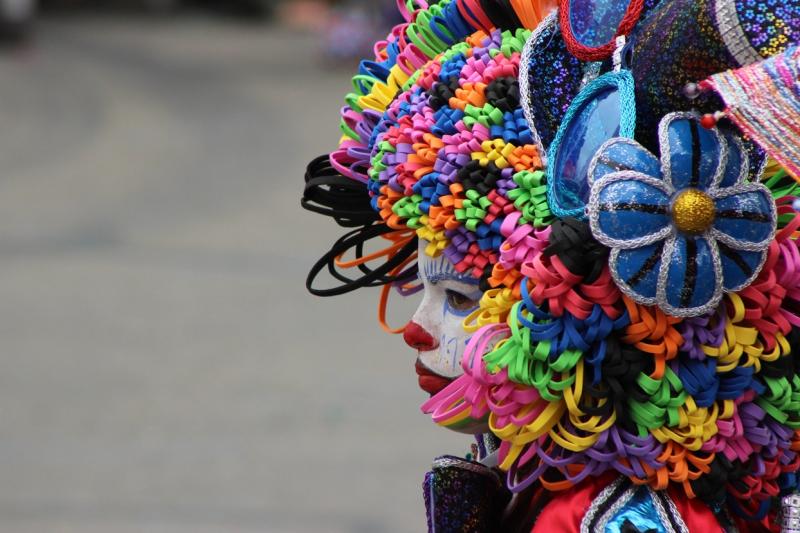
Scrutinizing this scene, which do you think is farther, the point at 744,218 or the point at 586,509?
the point at 586,509

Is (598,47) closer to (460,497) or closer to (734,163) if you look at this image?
(734,163)

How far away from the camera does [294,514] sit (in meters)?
4.36

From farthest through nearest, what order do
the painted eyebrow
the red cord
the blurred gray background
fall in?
the blurred gray background
the painted eyebrow
the red cord

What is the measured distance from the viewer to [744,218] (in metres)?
1.55

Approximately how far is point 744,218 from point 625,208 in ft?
0.49

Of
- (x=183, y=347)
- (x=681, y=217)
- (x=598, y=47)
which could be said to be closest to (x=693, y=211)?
(x=681, y=217)

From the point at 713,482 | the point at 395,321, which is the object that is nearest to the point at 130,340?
the point at 395,321

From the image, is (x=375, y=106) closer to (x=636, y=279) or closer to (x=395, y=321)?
(x=636, y=279)

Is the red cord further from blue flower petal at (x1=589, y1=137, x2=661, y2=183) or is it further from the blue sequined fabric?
the blue sequined fabric

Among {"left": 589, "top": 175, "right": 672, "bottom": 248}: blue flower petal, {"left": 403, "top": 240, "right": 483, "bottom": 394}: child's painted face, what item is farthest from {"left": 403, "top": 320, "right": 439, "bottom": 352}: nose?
{"left": 589, "top": 175, "right": 672, "bottom": 248}: blue flower petal

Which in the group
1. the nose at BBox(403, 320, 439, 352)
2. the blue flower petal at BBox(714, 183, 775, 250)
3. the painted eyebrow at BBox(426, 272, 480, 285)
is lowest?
the blue flower petal at BBox(714, 183, 775, 250)

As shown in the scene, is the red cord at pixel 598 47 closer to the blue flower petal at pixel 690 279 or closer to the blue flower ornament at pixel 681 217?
the blue flower ornament at pixel 681 217

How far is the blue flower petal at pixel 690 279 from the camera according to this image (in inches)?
60.9

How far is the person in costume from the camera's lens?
1536 millimetres
